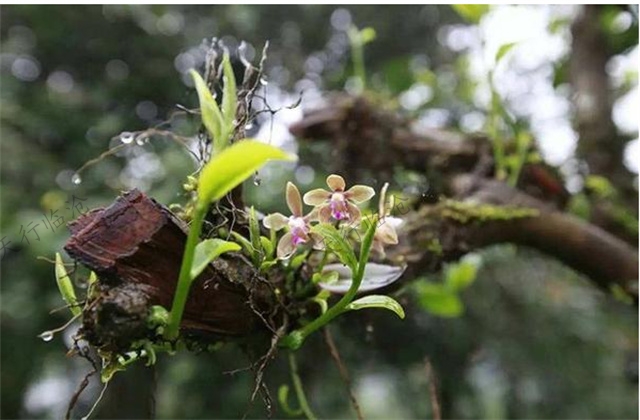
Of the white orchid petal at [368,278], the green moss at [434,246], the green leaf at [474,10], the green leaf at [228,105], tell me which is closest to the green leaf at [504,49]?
the green leaf at [474,10]

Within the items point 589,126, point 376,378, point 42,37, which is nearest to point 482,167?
point 589,126

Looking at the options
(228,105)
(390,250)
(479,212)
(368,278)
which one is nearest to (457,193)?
(479,212)

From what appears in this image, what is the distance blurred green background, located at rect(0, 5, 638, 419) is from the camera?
1.14 m

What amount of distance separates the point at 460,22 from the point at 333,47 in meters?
0.45

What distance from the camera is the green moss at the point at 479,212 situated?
0.64 meters

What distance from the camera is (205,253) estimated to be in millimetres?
310

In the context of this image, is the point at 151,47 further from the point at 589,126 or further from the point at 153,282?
the point at 153,282

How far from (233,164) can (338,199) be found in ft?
0.36

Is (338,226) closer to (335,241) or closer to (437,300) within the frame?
(335,241)

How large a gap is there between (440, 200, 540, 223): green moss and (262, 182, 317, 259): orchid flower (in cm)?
28

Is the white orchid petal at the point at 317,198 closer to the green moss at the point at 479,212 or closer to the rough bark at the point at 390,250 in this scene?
the rough bark at the point at 390,250

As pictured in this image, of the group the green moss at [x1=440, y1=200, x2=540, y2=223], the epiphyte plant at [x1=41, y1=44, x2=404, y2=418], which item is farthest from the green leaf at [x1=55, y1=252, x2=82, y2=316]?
the green moss at [x1=440, y1=200, x2=540, y2=223]

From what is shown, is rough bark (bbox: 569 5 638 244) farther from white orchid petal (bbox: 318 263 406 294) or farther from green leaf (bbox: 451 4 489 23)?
white orchid petal (bbox: 318 263 406 294)

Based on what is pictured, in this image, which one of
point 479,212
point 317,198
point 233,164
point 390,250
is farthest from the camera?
point 479,212
